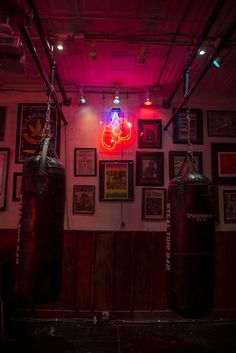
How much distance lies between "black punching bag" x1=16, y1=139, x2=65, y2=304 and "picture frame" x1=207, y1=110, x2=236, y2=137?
108 inches

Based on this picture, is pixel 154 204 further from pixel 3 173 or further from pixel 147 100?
pixel 3 173

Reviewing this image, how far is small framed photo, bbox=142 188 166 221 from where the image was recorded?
3.98 m

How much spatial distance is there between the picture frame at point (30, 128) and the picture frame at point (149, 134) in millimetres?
1237

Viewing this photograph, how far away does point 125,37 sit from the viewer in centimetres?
292

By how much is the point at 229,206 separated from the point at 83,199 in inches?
85.6

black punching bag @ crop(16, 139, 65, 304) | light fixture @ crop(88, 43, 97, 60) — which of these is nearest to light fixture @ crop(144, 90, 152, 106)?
light fixture @ crop(88, 43, 97, 60)

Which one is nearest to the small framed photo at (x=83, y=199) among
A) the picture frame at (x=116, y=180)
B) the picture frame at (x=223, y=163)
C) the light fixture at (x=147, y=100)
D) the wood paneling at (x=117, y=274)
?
the picture frame at (x=116, y=180)

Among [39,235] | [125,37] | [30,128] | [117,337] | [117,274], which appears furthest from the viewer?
[30,128]

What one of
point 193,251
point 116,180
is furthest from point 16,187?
point 193,251

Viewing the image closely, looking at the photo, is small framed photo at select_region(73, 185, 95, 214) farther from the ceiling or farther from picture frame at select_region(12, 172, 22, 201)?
the ceiling

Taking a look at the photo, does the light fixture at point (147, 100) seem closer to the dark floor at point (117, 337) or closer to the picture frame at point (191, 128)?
the picture frame at point (191, 128)

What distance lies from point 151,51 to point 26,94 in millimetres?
2026

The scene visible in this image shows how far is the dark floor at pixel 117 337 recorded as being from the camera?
9.88ft

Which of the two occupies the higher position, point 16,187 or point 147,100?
point 147,100
